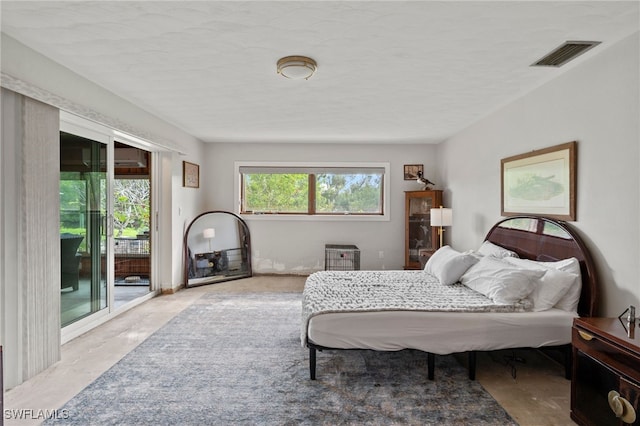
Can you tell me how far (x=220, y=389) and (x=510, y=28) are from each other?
2964 millimetres

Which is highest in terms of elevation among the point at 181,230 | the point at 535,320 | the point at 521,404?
the point at 181,230

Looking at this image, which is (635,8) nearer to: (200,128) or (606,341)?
(606,341)

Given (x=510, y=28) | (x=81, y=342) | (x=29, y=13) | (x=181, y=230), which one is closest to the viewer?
(x=29, y=13)

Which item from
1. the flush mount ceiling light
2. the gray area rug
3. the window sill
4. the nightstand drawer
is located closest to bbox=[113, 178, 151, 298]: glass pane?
the window sill

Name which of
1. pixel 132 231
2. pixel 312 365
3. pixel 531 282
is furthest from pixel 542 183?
pixel 132 231

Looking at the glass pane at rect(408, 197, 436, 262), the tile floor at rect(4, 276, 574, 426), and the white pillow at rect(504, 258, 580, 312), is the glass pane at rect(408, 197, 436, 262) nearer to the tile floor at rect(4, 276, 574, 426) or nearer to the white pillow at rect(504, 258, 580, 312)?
the tile floor at rect(4, 276, 574, 426)

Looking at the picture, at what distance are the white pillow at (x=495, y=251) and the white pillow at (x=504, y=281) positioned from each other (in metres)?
0.24

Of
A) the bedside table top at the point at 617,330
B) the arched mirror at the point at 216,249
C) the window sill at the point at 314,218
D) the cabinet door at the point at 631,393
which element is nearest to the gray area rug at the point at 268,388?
the cabinet door at the point at 631,393

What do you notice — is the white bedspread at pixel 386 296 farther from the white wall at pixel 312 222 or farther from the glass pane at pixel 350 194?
the glass pane at pixel 350 194

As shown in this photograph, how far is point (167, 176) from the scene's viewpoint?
4.62 metres

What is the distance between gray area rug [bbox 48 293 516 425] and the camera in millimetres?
1977

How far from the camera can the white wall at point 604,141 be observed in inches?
83.4

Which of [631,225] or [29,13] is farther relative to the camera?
[631,225]

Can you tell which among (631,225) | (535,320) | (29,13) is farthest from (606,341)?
(29,13)
